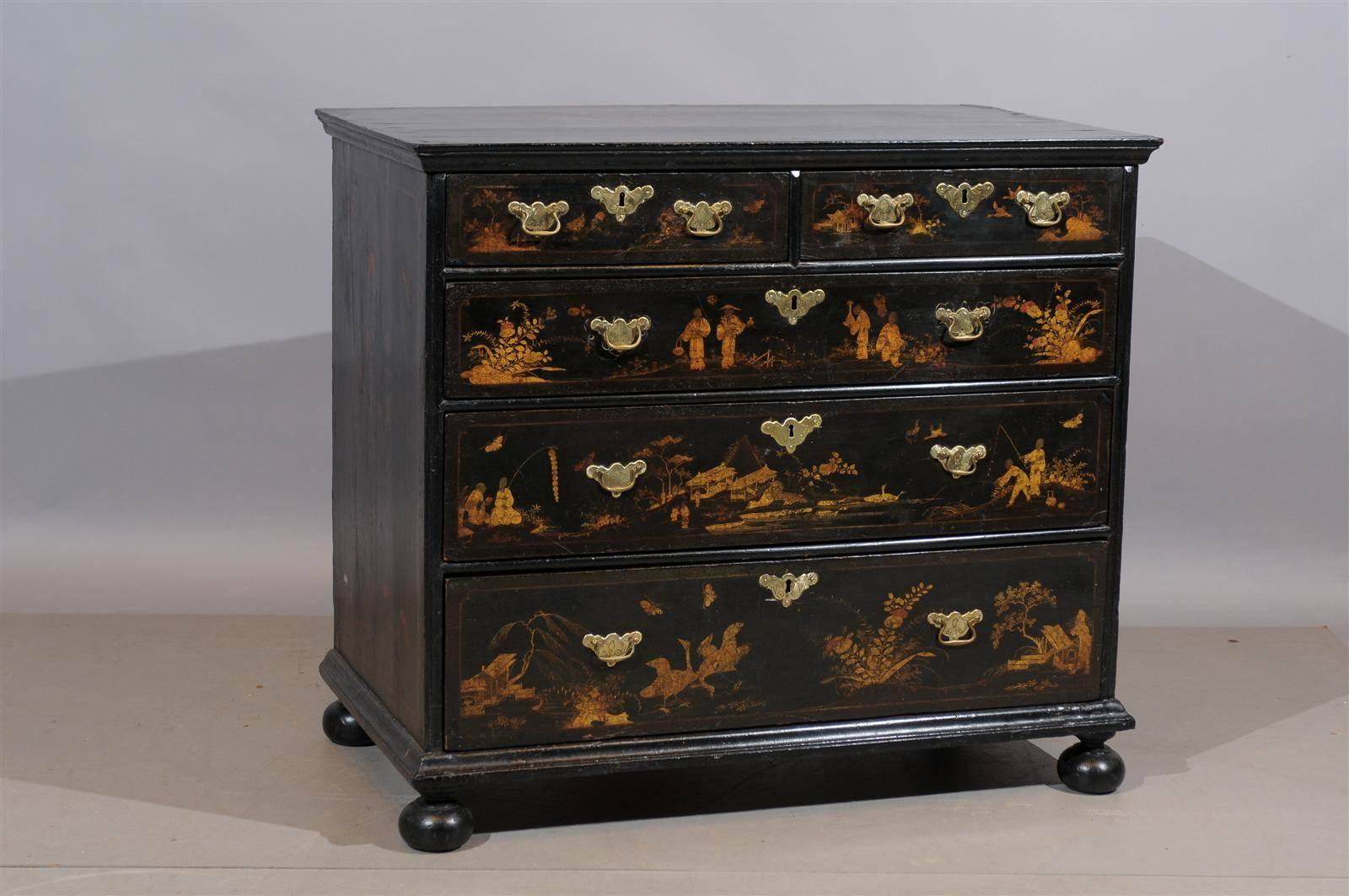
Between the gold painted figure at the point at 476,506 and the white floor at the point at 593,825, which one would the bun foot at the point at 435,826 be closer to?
the white floor at the point at 593,825

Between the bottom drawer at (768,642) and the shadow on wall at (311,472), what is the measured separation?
3.77 feet

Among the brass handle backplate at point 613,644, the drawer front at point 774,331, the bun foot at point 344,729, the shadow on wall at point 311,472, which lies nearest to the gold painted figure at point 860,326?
the drawer front at point 774,331

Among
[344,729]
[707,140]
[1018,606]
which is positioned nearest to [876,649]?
[1018,606]

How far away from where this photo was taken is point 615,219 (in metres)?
3.65

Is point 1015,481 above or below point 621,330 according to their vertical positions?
below

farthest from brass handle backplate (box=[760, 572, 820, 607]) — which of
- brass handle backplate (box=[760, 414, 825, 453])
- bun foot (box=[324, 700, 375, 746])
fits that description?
bun foot (box=[324, 700, 375, 746])

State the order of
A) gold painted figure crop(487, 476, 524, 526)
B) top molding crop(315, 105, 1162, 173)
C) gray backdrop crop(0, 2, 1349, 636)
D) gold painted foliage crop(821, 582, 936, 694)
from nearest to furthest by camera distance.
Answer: top molding crop(315, 105, 1162, 173) → gold painted figure crop(487, 476, 524, 526) → gold painted foliage crop(821, 582, 936, 694) → gray backdrop crop(0, 2, 1349, 636)

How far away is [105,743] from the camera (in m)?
4.24

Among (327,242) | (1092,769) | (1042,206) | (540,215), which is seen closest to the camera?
(540,215)

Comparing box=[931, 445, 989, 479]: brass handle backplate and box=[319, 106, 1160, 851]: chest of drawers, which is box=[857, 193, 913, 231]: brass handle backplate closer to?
box=[319, 106, 1160, 851]: chest of drawers

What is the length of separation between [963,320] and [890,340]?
13cm

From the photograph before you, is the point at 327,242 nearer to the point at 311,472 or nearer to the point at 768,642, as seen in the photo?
the point at 311,472

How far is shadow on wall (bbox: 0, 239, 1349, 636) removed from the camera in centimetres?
509

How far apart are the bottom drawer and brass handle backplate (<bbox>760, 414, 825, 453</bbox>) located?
0.20 m
